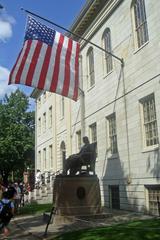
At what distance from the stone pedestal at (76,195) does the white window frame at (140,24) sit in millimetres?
6994

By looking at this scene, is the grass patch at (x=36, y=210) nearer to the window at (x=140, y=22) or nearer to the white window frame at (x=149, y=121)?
the white window frame at (x=149, y=121)

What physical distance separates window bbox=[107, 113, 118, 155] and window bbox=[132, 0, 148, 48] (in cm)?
453

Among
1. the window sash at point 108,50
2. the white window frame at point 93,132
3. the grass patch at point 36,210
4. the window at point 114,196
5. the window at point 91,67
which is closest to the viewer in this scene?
the window at point 114,196

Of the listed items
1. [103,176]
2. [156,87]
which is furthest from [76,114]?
[156,87]

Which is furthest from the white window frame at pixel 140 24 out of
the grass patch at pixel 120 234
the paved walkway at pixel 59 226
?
the grass patch at pixel 120 234

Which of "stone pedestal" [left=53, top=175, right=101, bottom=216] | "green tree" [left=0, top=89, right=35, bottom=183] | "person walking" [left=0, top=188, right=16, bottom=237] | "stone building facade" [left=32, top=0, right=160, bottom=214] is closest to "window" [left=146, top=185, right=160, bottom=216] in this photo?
"stone building facade" [left=32, top=0, right=160, bottom=214]

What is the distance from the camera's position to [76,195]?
1574cm

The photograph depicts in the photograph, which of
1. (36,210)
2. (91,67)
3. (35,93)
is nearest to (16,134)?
(35,93)

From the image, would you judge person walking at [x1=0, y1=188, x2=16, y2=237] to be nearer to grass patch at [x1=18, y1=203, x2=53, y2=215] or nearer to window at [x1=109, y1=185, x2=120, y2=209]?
grass patch at [x1=18, y1=203, x2=53, y2=215]

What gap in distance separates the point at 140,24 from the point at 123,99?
3.81m

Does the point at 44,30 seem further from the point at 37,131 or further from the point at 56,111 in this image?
the point at 37,131

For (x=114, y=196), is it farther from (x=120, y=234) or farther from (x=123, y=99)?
(x=120, y=234)


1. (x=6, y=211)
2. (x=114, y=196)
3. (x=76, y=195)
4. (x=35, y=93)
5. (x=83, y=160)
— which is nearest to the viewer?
(x=6, y=211)

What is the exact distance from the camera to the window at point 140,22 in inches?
697
